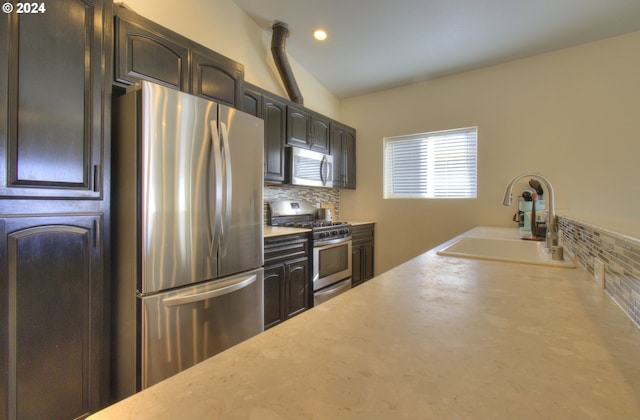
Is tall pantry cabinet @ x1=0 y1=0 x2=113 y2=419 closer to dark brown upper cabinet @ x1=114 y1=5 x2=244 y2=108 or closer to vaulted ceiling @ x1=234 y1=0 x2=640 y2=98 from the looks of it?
dark brown upper cabinet @ x1=114 y1=5 x2=244 y2=108

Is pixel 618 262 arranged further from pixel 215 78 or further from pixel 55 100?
pixel 215 78

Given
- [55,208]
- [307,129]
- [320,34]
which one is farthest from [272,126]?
[55,208]

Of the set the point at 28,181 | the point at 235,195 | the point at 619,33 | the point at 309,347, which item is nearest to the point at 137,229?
the point at 28,181

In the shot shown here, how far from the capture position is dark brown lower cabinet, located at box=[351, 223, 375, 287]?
3.46 meters

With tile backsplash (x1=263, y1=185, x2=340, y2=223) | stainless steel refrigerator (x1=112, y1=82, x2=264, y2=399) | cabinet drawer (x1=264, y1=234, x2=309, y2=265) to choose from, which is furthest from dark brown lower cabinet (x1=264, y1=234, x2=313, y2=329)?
tile backsplash (x1=263, y1=185, x2=340, y2=223)

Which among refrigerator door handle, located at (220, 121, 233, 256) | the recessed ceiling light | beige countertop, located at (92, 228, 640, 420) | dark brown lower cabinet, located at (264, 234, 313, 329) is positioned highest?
the recessed ceiling light

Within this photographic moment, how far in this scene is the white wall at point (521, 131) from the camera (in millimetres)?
2584

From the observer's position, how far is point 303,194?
3584 millimetres

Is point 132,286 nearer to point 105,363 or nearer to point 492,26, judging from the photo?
point 105,363

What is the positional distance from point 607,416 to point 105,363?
1870mm

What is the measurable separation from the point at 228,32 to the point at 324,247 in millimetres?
2157

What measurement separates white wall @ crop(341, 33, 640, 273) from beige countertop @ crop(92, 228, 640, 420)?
1.94m

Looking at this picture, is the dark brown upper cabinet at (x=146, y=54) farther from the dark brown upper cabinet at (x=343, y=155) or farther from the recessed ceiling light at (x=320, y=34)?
the dark brown upper cabinet at (x=343, y=155)

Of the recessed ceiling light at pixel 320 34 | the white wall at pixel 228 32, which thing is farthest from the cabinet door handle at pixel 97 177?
the recessed ceiling light at pixel 320 34
